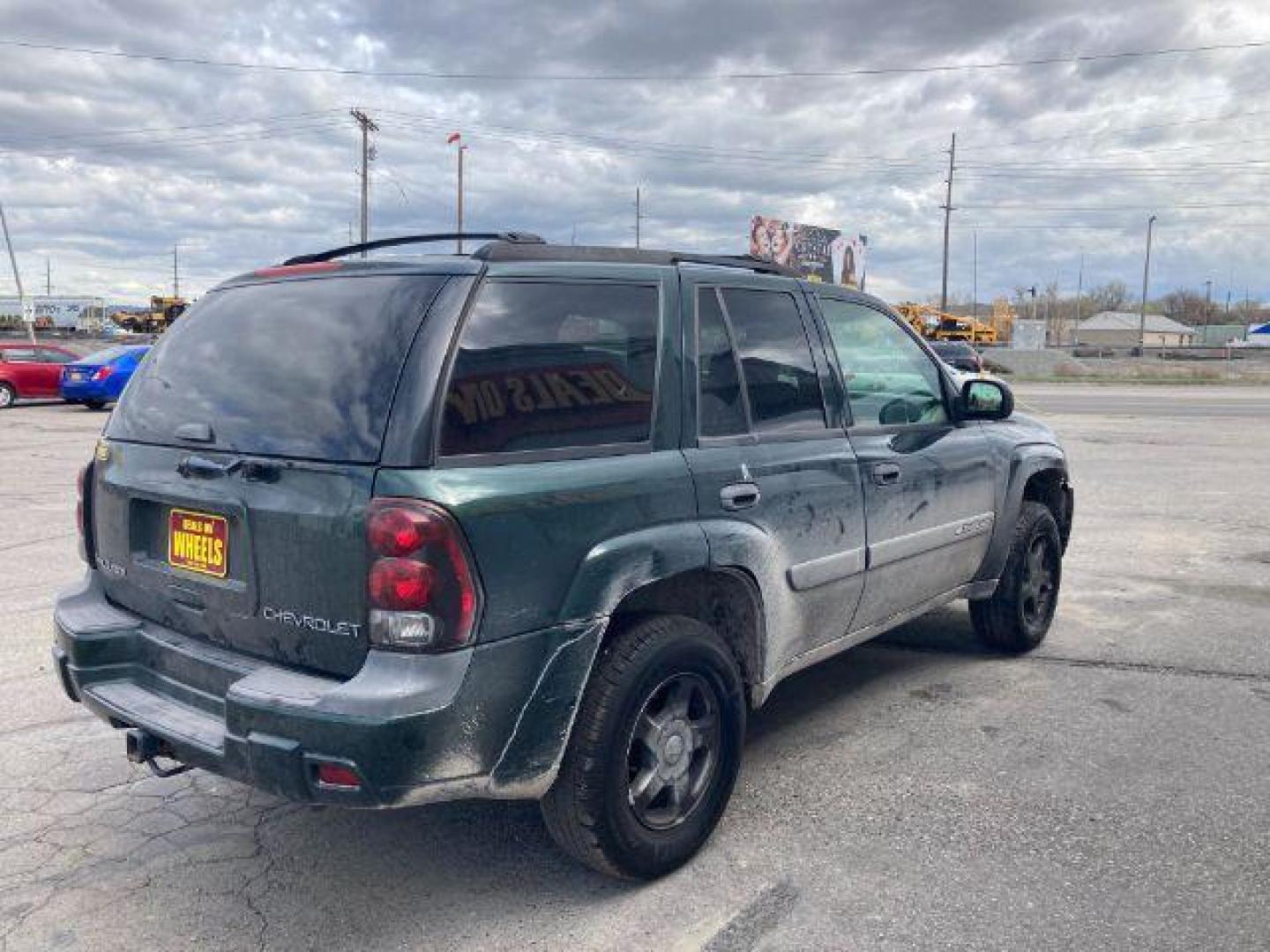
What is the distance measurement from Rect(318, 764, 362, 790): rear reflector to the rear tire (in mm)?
3663

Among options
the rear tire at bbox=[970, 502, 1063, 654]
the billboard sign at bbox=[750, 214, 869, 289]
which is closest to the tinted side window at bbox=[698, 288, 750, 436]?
the rear tire at bbox=[970, 502, 1063, 654]

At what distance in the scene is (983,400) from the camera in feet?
15.9

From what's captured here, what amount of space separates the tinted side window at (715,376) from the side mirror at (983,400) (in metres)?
1.69

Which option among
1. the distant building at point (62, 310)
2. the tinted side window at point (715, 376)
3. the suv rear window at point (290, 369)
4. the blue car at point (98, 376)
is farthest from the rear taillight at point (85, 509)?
the distant building at point (62, 310)

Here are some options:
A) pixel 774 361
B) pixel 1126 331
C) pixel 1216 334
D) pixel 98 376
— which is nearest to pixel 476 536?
pixel 774 361

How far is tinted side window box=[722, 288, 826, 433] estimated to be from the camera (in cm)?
366

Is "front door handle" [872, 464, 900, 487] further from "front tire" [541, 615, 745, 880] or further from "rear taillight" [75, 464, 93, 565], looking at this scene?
"rear taillight" [75, 464, 93, 565]

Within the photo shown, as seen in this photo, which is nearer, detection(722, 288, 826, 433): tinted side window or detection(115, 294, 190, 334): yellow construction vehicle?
detection(722, 288, 826, 433): tinted side window

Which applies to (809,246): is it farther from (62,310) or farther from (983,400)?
(62,310)

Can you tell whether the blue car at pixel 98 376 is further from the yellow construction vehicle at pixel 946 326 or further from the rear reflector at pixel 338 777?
the yellow construction vehicle at pixel 946 326

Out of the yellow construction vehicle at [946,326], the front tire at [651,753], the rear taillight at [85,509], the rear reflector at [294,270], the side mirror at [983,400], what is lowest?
the front tire at [651,753]

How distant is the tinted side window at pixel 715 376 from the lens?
11.2 feet

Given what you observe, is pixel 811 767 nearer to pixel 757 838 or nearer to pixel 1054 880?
pixel 757 838

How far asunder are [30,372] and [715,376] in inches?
889
